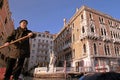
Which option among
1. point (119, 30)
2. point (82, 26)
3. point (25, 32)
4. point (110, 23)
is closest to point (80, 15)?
point (82, 26)

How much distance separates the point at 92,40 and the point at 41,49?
915 inches

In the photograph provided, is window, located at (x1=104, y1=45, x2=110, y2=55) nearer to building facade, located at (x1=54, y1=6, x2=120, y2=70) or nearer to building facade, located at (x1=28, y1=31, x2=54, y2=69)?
building facade, located at (x1=54, y1=6, x2=120, y2=70)

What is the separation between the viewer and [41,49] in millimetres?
41594

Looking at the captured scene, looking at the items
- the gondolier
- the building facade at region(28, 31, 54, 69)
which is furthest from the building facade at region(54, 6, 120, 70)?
the gondolier

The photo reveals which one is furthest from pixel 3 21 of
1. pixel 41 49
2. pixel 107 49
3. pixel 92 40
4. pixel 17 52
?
pixel 41 49

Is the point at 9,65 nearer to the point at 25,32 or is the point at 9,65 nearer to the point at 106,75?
the point at 25,32

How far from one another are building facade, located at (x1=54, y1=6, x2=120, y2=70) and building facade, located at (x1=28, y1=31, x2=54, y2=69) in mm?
15672

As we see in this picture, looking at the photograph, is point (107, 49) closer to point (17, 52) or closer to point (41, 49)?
point (17, 52)

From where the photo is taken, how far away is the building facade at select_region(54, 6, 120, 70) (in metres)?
20.2

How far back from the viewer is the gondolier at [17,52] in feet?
9.84

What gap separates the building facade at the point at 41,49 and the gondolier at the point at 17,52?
37.2m

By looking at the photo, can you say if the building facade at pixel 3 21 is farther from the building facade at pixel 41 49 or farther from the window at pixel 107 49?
the building facade at pixel 41 49

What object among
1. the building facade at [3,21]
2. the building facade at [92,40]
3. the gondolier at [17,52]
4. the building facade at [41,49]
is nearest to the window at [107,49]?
the building facade at [92,40]

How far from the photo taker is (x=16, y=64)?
3.12 metres
